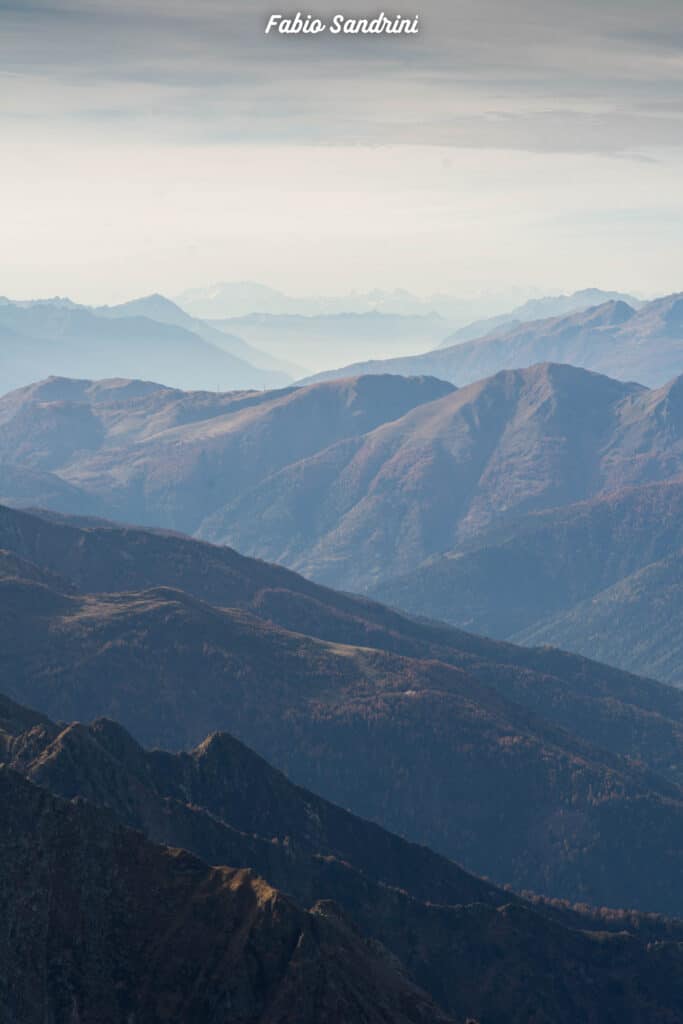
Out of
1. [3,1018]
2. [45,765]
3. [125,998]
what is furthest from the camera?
[45,765]

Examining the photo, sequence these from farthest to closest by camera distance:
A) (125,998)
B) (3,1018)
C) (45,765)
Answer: (45,765)
(125,998)
(3,1018)

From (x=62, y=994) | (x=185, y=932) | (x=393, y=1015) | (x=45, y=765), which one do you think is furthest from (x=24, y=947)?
(x=45, y=765)

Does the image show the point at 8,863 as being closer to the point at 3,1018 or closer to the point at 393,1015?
the point at 3,1018

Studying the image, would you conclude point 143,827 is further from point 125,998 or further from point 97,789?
point 125,998

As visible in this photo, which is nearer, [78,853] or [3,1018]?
[3,1018]

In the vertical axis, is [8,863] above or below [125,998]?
above

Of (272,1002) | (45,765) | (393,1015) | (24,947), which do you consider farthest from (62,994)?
(45,765)
